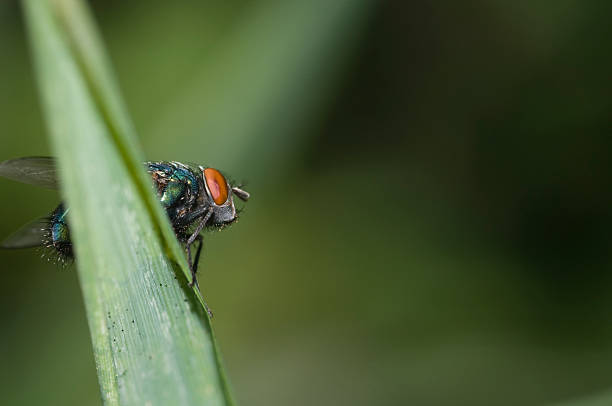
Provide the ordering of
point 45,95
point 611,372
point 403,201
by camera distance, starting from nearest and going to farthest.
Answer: point 45,95
point 611,372
point 403,201

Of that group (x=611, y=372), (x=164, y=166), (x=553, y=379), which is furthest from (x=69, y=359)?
(x=611, y=372)

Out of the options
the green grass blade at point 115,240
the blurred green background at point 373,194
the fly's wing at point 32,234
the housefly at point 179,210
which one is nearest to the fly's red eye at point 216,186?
the housefly at point 179,210

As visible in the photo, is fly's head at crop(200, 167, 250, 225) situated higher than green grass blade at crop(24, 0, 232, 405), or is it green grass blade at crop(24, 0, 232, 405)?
green grass blade at crop(24, 0, 232, 405)

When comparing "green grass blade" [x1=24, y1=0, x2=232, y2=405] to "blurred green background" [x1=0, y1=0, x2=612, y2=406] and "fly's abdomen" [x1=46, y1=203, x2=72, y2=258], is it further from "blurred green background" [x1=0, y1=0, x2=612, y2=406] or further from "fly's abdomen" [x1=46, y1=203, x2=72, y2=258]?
"blurred green background" [x1=0, y1=0, x2=612, y2=406]

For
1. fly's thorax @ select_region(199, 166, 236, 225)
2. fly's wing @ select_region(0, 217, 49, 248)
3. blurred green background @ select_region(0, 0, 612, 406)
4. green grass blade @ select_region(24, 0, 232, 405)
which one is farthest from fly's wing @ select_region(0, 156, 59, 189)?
blurred green background @ select_region(0, 0, 612, 406)

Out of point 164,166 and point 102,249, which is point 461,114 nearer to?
point 164,166

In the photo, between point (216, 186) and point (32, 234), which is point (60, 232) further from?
point (216, 186)

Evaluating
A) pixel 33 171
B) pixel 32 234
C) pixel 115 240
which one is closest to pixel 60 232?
pixel 32 234
